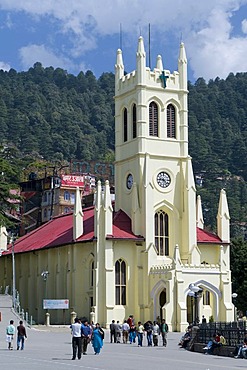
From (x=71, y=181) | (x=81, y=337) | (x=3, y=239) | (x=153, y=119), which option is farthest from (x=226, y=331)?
(x=71, y=181)

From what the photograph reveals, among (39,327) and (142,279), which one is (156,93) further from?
(39,327)

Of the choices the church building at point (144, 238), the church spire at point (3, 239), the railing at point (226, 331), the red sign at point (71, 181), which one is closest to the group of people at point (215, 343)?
the railing at point (226, 331)

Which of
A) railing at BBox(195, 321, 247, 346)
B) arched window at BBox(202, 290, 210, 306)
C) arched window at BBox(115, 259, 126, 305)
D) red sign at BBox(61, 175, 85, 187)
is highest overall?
red sign at BBox(61, 175, 85, 187)

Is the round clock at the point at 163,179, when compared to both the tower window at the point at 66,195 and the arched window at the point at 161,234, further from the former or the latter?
the tower window at the point at 66,195

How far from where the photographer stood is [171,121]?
7494 centimetres

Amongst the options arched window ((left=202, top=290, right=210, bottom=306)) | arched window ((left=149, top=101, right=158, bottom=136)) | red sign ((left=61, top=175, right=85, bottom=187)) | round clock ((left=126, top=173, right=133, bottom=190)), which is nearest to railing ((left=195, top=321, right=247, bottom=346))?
arched window ((left=202, top=290, right=210, bottom=306))

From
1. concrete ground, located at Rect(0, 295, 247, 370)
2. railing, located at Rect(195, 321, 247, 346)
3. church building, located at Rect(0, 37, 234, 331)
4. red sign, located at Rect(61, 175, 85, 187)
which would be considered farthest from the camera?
red sign, located at Rect(61, 175, 85, 187)

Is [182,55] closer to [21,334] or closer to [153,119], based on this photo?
[153,119]

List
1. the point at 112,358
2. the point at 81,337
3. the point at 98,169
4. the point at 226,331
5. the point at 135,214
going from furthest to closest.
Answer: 1. the point at 98,169
2. the point at 135,214
3. the point at 226,331
4. the point at 112,358
5. the point at 81,337

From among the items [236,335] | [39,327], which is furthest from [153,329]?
[39,327]

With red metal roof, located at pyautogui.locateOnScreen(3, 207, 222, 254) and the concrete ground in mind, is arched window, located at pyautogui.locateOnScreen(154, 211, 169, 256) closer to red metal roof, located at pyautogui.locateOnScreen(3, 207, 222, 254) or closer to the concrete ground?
red metal roof, located at pyautogui.locateOnScreen(3, 207, 222, 254)

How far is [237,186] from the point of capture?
199 m

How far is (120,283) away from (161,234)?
5.83m

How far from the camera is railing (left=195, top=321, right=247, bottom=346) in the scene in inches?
1523
